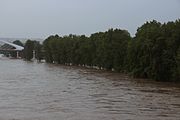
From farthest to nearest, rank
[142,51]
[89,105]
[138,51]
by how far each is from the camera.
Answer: [138,51] → [142,51] → [89,105]

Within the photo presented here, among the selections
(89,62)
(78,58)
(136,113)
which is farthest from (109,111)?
(78,58)

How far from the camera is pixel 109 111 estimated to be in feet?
75.7

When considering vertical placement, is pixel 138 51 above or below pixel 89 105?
above

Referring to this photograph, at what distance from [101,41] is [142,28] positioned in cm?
1658

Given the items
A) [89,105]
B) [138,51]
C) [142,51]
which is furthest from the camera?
[138,51]

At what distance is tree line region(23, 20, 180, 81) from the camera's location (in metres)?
46.9

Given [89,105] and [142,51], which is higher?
[142,51]

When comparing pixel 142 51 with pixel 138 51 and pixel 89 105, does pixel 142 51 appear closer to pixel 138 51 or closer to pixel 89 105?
pixel 138 51

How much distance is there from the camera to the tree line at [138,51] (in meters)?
46.9

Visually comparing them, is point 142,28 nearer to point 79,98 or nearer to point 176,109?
point 79,98

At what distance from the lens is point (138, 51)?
5150cm

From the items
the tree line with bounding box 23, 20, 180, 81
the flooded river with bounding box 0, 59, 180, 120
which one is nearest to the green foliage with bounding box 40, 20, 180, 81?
the tree line with bounding box 23, 20, 180, 81

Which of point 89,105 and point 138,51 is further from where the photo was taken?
point 138,51

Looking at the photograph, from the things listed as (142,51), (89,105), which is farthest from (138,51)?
(89,105)
